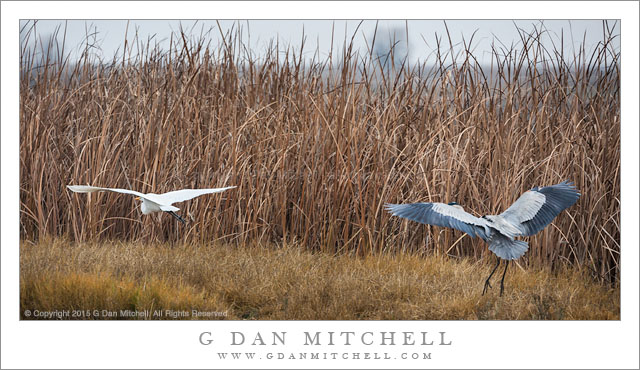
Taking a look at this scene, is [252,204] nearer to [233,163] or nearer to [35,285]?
[233,163]

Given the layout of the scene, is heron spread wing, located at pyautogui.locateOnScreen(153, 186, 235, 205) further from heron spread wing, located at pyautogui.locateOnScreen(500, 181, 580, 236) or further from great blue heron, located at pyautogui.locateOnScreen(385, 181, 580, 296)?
heron spread wing, located at pyautogui.locateOnScreen(500, 181, 580, 236)

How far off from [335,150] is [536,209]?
112 centimetres

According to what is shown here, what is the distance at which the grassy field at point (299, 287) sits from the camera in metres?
2.74

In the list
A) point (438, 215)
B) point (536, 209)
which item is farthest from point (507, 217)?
point (438, 215)

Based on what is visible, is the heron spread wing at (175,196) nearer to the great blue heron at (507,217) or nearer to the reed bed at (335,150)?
the reed bed at (335,150)

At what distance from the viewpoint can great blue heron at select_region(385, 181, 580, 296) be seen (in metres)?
2.52

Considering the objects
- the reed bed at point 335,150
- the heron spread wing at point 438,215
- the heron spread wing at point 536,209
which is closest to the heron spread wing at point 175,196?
the reed bed at point 335,150

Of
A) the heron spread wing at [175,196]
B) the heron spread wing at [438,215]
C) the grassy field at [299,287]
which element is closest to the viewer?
the heron spread wing at [438,215]

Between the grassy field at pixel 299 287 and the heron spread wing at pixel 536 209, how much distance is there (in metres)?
0.31

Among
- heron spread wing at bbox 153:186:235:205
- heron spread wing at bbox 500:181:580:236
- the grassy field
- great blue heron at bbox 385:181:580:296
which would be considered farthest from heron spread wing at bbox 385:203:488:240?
heron spread wing at bbox 153:186:235:205

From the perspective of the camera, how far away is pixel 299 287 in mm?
2824

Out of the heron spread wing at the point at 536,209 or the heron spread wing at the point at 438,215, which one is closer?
the heron spread wing at the point at 438,215

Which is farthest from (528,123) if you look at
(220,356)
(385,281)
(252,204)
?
(220,356)

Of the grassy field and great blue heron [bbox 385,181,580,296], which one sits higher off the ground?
great blue heron [bbox 385,181,580,296]
